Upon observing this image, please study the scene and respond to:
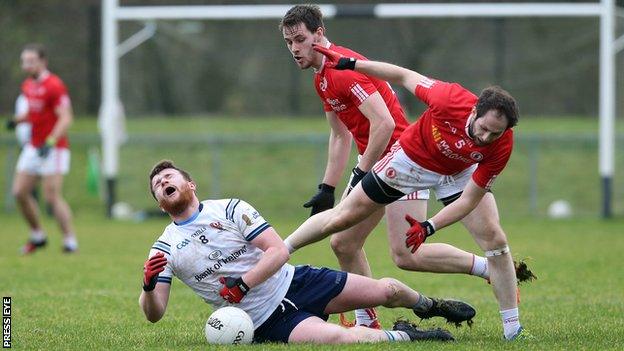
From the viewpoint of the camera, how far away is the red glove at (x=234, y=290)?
6.66 meters

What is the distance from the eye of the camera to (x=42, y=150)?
1448 centimetres

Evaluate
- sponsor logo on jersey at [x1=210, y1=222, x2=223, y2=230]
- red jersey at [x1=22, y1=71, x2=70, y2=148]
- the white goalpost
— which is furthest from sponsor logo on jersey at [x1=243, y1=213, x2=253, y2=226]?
the white goalpost

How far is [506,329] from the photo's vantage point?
7.40 m

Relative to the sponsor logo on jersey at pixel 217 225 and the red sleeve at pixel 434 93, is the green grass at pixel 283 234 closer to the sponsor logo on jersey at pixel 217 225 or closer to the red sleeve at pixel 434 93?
the sponsor logo on jersey at pixel 217 225

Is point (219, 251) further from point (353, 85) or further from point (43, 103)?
point (43, 103)

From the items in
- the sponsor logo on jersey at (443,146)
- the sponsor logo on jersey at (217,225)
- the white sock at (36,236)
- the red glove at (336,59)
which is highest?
the red glove at (336,59)

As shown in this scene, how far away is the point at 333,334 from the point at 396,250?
125cm

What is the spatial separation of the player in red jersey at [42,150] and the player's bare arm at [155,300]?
773 cm

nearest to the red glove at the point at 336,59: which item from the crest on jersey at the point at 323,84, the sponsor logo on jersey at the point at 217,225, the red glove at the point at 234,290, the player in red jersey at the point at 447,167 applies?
the player in red jersey at the point at 447,167

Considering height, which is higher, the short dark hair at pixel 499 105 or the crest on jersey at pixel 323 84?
the crest on jersey at pixel 323 84

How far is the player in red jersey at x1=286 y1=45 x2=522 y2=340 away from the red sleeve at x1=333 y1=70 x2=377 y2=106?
185mm

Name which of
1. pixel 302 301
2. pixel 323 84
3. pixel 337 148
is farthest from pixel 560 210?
pixel 302 301

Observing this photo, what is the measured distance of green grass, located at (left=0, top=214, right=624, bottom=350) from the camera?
24.0 ft

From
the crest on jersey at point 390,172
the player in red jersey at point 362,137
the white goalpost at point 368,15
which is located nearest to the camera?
the crest on jersey at point 390,172
